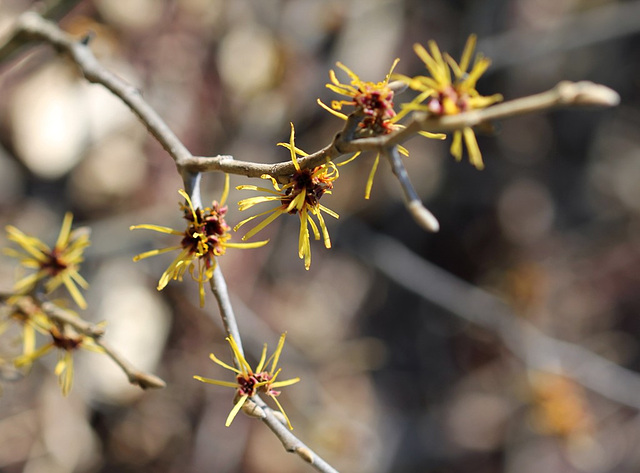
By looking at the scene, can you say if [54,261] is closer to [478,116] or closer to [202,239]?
[202,239]

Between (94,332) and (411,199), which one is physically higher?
(411,199)

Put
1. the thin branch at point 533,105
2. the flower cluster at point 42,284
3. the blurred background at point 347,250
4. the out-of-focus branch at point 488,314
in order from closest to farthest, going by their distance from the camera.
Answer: the thin branch at point 533,105 < the flower cluster at point 42,284 < the blurred background at point 347,250 < the out-of-focus branch at point 488,314

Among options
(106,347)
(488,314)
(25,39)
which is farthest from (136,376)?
(488,314)

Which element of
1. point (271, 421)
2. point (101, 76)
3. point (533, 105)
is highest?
point (101, 76)

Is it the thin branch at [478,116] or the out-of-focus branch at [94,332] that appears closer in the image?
the thin branch at [478,116]

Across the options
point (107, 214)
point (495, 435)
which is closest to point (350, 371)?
point (495, 435)

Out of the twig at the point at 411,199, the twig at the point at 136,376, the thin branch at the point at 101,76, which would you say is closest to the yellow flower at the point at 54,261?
the twig at the point at 136,376

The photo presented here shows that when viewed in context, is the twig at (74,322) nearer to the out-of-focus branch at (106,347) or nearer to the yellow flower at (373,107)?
the out-of-focus branch at (106,347)

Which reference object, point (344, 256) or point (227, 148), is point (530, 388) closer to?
point (344, 256)

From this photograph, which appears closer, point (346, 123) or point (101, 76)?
point (346, 123)
